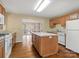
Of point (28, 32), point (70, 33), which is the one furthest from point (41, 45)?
point (28, 32)

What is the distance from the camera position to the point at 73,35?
4.18 m

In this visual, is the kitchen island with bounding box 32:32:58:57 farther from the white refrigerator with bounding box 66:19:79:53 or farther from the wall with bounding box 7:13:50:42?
the wall with bounding box 7:13:50:42

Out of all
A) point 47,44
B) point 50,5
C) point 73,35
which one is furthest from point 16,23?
point 73,35

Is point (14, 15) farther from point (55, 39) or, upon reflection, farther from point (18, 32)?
point (55, 39)

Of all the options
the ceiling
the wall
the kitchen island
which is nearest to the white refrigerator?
the ceiling

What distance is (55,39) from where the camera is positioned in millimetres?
3846

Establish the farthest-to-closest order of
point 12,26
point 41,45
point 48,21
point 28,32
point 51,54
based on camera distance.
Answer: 1. point 28,32
2. point 48,21
3. point 12,26
4. point 51,54
5. point 41,45

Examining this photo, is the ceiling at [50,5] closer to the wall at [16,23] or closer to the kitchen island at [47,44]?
the kitchen island at [47,44]

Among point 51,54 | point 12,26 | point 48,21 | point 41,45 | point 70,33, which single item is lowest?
point 51,54

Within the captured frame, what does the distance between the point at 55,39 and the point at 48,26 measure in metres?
4.51

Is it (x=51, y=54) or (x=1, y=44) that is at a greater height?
(x=1, y=44)

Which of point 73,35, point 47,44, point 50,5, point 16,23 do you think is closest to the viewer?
point 47,44

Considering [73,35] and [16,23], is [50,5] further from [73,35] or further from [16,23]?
[16,23]

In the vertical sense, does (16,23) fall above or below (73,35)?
above
